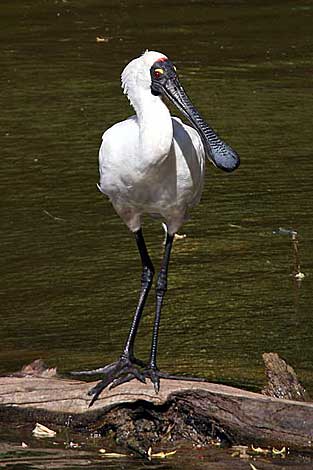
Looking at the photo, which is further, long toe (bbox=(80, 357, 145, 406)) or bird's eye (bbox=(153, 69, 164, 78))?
bird's eye (bbox=(153, 69, 164, 78))

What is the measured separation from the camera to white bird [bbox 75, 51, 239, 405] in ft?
21.5

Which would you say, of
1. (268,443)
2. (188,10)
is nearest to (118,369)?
(268,443)

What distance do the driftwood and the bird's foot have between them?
0.12ft

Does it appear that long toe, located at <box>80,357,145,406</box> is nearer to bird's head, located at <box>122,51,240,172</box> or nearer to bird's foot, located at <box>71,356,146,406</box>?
bird's foot, located at <box>71,356,146,406</box>

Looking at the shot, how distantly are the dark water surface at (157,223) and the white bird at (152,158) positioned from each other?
63 centimetres

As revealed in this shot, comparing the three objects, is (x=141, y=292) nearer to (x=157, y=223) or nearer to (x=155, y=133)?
(x=155, y=133)

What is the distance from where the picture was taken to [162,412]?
635 cm

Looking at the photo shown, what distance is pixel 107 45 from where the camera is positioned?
15.8m

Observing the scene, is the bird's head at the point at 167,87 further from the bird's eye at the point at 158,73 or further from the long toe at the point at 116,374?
the long toe at the point at 116,374

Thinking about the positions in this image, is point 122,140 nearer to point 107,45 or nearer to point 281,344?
point 281,344

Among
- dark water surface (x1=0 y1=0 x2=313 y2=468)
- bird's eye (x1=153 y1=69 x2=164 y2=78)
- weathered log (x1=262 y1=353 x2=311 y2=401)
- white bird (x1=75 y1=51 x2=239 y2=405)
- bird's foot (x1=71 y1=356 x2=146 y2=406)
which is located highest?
bird's eye (x1=153 y1=69 x2=164 y2=78)

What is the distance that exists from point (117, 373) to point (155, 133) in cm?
117

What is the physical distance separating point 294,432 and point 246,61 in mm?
9321

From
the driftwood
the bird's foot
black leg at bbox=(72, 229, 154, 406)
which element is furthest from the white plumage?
the driftwood
